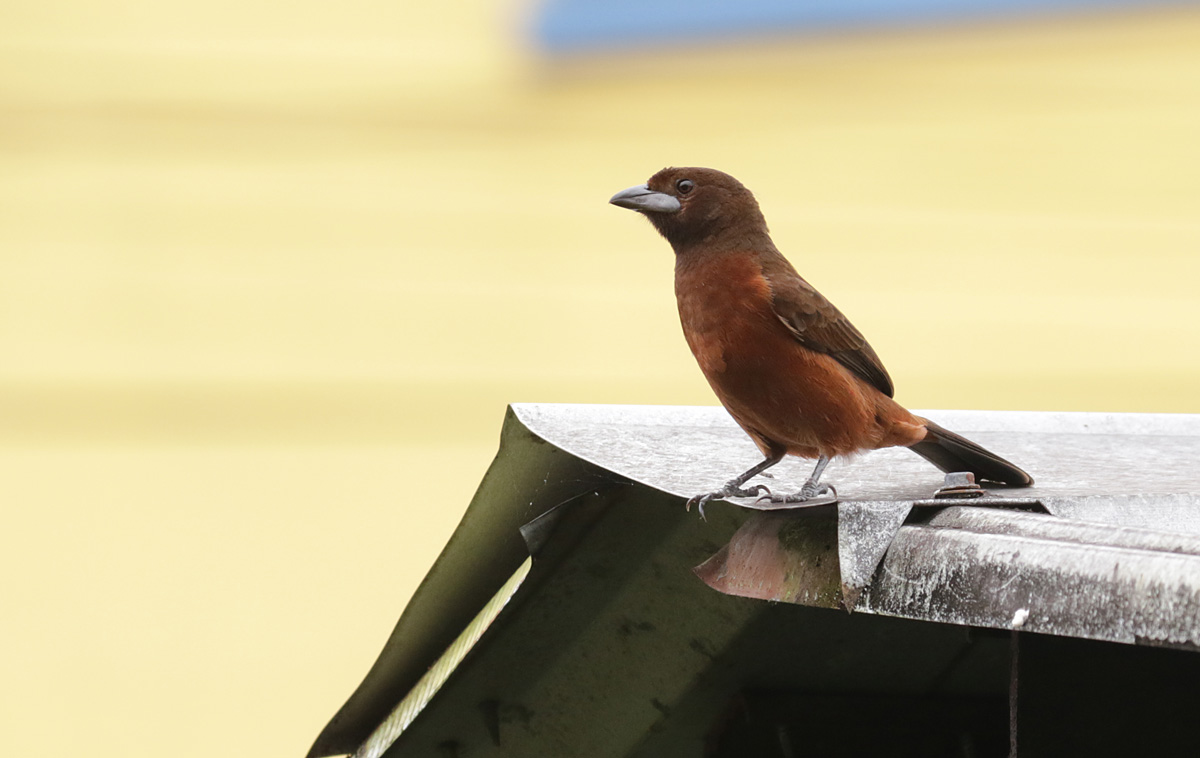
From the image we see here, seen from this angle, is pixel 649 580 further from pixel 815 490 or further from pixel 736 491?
pixel 815 490

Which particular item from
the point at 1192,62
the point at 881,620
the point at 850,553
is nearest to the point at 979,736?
the point at 881,620

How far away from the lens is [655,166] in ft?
17.1

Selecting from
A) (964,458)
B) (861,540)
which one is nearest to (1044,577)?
(861,540)

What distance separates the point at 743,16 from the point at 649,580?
142 inches

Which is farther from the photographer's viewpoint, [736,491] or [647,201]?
[647,201]

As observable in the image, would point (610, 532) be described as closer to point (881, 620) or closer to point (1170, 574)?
point (881, 620)

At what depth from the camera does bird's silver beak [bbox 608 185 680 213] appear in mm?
2789

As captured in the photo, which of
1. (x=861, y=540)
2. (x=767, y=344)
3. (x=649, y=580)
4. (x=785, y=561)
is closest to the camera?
(x=861, y=540)

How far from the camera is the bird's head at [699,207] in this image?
9.13ft

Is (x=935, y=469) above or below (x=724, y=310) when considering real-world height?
below

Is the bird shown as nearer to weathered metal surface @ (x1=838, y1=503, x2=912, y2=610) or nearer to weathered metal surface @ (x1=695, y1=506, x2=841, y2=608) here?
weathered metal surface @ (x1=695, y1=506, x2=841, y2=608)

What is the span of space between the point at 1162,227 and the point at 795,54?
1.66 m

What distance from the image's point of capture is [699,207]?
2.79 metres

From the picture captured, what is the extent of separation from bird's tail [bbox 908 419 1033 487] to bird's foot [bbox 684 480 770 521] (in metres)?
0.42
